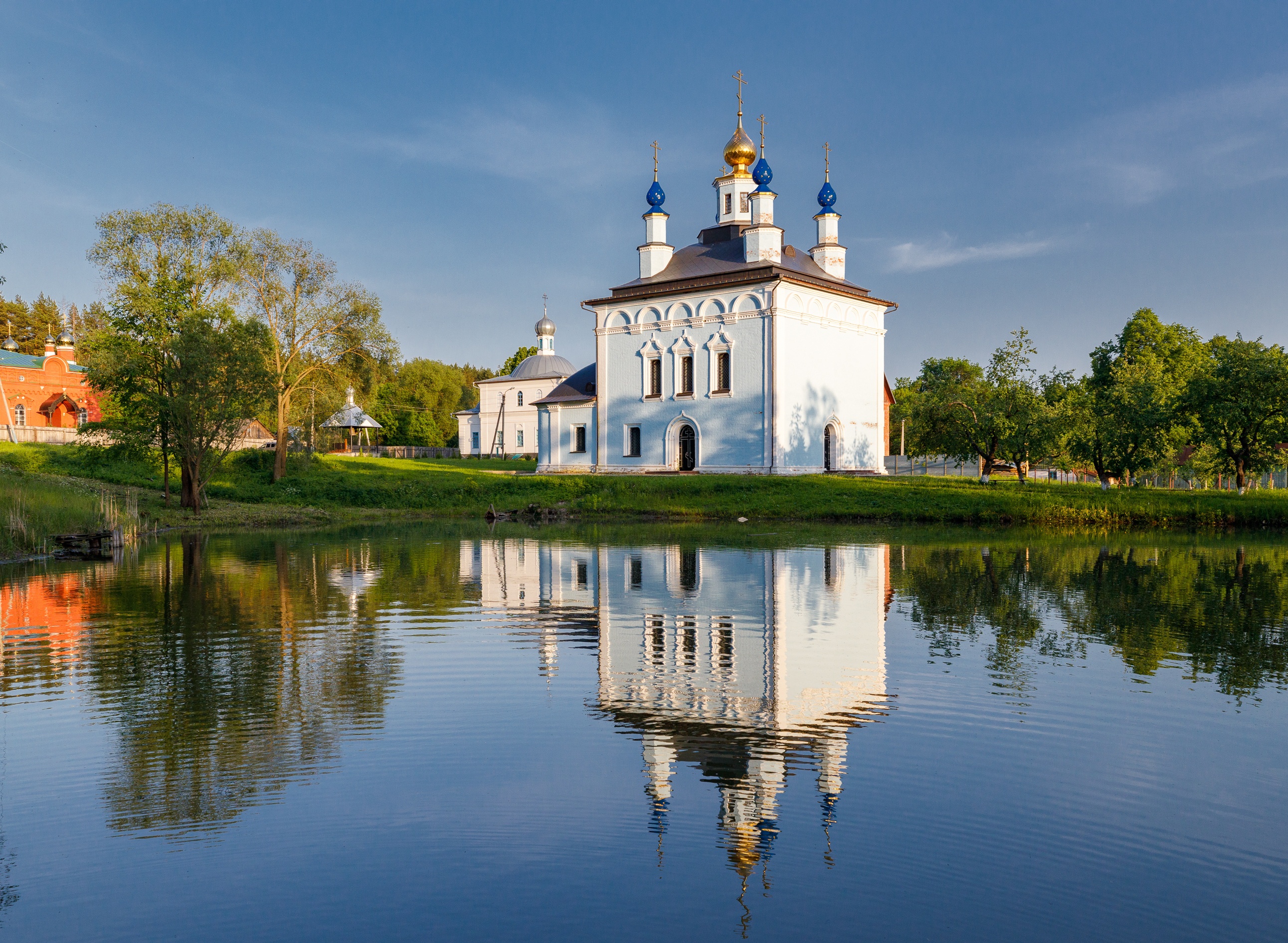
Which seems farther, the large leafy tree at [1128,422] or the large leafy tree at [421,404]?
the large leafy tree at [421,404]

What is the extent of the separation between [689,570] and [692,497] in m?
20.4

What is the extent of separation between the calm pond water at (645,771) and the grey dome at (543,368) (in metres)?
65.4

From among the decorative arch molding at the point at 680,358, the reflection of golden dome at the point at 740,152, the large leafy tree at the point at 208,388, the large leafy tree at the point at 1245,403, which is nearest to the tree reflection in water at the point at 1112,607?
the large leafy tree at the point at 1245,403

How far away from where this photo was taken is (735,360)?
154 feet

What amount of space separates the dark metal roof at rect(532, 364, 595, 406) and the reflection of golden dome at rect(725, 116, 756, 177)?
13.1 meters

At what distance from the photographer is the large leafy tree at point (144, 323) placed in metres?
34.4

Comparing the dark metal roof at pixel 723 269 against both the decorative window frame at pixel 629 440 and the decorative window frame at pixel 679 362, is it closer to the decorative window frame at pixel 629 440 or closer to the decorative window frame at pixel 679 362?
the decorative window frame at pixel 679 362

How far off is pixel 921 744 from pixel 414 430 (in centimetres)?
9629

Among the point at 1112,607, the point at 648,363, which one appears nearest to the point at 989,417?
the point at 648,363

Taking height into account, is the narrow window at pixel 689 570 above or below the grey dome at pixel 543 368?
below

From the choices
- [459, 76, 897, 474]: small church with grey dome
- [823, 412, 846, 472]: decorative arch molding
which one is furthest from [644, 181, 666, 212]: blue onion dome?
[823, 412, 846, 472]: decorative arch molding

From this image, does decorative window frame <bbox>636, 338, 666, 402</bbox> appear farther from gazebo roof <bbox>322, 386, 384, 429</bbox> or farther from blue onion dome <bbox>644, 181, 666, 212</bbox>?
gazebo roof <bbox>322, 386, 384, 429</bbox>

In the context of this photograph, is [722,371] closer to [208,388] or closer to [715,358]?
[715,358]

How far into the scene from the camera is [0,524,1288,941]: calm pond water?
5.08 metres
